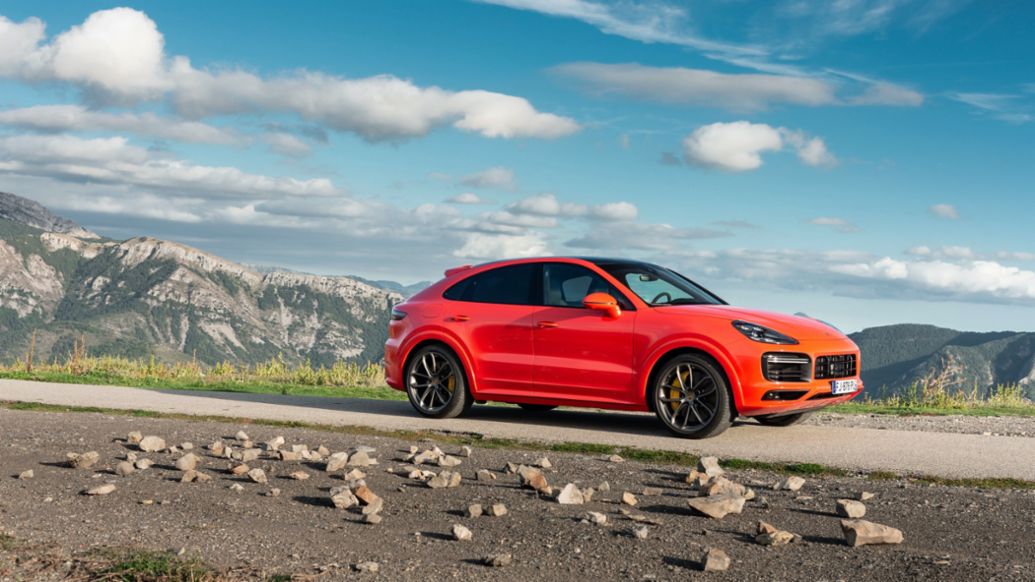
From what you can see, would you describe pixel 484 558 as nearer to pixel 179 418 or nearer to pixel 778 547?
pixel 778 547

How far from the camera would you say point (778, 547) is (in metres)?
5.66

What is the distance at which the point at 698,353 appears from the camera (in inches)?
400

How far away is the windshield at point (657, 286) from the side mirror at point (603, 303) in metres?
0.36

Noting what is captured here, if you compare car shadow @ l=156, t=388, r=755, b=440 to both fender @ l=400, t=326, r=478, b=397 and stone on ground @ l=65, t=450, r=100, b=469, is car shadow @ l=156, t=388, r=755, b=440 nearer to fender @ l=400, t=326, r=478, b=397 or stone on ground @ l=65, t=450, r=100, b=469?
fender @ l=400, t=326, r=478, b=397

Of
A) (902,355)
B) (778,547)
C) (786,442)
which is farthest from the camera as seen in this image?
(902,355)

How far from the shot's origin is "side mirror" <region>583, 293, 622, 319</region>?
34.6 ft

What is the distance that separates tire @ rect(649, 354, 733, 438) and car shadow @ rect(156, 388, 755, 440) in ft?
0.74

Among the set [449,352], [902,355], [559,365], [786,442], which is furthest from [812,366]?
[902,355]

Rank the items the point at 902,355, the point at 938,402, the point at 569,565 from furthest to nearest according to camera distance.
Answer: the point at 902,355, the point at 938,402, the point at 569,565

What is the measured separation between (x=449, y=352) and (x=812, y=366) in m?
3.93

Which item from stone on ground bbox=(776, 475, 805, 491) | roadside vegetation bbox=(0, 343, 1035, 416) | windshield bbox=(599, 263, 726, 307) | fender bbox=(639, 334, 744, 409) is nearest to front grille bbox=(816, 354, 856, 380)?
fender bbox=(639, 334, 744, 409)

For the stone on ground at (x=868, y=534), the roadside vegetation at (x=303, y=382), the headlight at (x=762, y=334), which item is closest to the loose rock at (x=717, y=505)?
the stone on ground at (x=868, y=534)

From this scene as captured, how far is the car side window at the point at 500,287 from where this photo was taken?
11430 mm

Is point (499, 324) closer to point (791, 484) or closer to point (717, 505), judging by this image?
point (791, 484)
